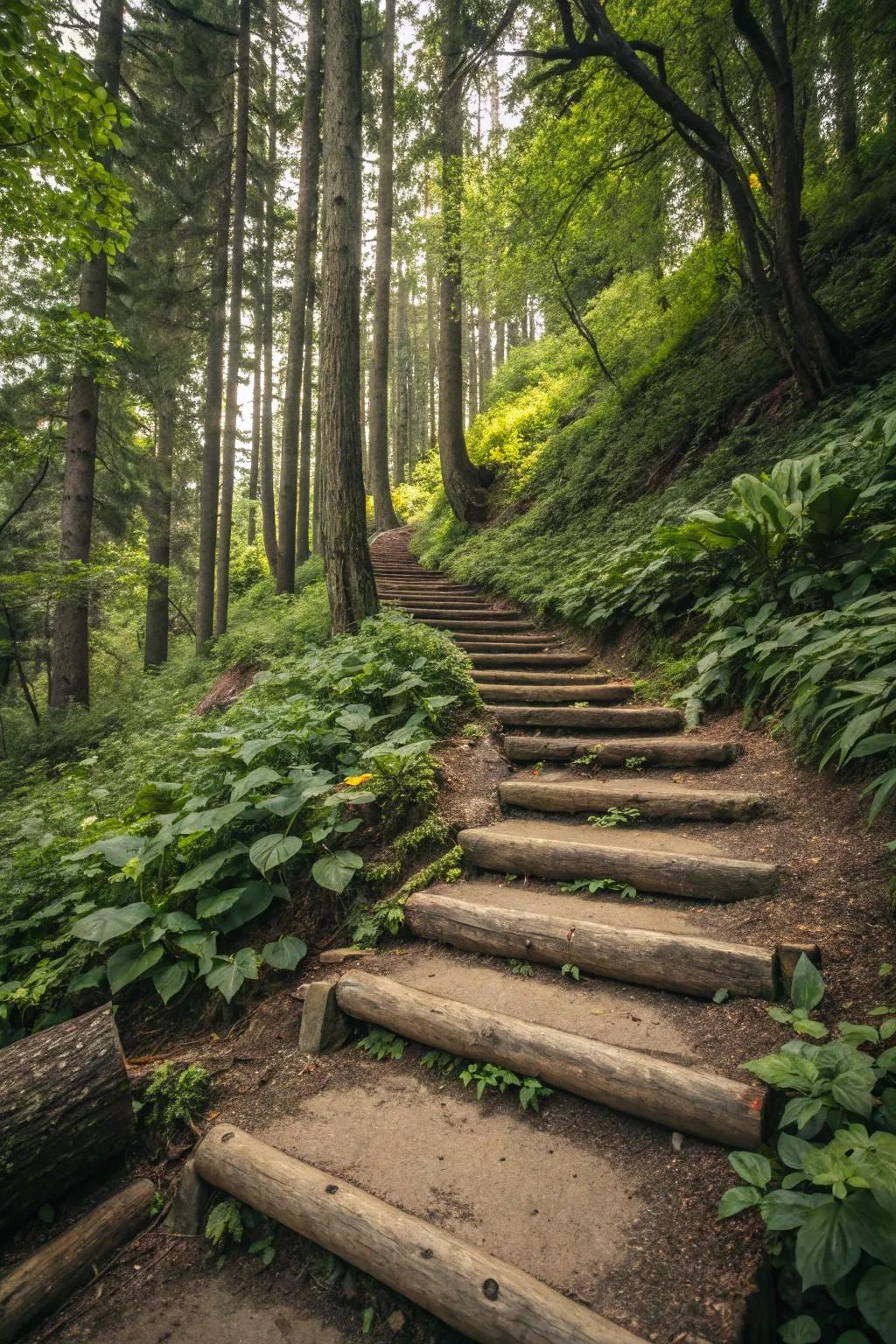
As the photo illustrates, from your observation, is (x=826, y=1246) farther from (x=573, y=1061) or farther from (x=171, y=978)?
(x=171, y=978)

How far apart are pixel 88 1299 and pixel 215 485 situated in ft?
42.9

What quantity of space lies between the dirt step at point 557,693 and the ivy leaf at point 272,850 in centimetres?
276

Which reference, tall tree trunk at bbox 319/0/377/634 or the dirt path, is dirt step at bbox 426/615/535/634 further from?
the dirt path

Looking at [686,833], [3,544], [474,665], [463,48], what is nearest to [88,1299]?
[686,833]

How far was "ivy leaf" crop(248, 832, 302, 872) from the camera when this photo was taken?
2.71 metres

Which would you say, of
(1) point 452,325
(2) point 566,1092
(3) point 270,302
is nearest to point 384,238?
(3) point 270,302

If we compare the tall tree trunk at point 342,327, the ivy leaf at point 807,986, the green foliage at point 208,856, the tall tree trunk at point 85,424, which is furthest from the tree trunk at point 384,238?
the ivy leaf at point 807,986

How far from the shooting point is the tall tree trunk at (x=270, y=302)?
13906mm

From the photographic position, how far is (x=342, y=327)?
6.13 metres

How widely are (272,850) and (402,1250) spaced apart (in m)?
1.54

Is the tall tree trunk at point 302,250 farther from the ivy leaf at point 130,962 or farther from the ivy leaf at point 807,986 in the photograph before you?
the ivy leaf at point 807,986

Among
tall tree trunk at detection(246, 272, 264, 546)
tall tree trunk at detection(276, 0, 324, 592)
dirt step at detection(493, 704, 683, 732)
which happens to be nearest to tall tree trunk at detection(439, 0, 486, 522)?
tall tree trunk at detection(276, 0, 324, 592)

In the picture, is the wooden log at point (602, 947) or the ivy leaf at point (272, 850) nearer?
the wooden log at point (602, 947)

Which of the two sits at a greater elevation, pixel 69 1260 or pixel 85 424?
pixel 85 424
